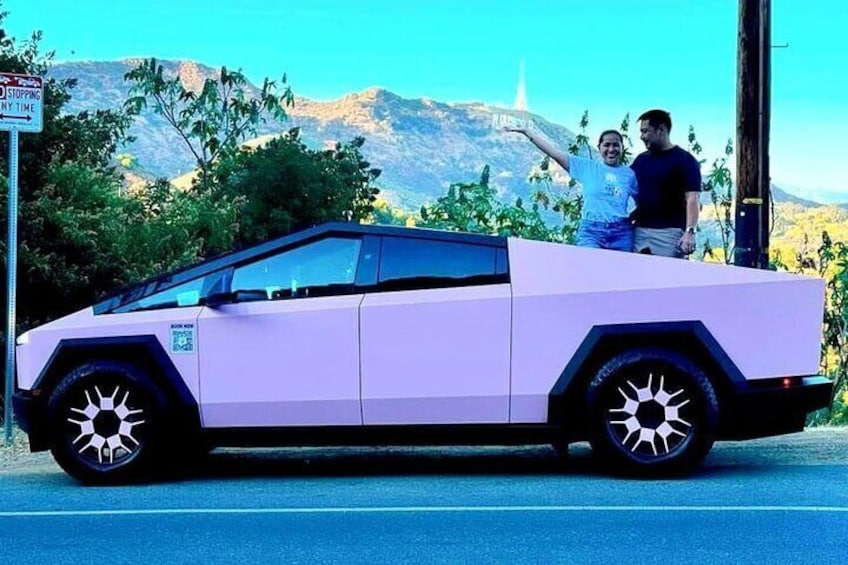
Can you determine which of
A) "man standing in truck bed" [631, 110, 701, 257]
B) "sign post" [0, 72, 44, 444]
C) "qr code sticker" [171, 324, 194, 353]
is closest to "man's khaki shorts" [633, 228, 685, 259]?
"man standing in truck bed" [631, 110, 701, 257]

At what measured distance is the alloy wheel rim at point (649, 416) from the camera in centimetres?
741

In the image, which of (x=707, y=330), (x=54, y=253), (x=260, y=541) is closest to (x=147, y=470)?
(x=260, y=541)

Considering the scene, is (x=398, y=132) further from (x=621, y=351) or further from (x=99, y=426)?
(x=621, y=351)

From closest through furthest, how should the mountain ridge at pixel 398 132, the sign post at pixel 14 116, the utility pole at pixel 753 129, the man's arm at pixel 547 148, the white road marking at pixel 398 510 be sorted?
the white road marking at pixel 398 510, the man's arm at pixel 547 148, the sign post at pixel 14 116, the utility pole at pixel 753 129, the mountain ridge at pixel 398 132

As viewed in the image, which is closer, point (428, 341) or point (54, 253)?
point (428, 341)

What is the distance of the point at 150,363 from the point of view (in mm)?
7754

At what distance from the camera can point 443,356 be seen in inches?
296

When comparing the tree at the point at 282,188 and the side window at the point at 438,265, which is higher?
the tree at the point at 282,188

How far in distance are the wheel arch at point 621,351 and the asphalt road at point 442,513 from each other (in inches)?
16.8

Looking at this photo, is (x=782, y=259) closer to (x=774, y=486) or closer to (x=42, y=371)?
(x=774, y=486)

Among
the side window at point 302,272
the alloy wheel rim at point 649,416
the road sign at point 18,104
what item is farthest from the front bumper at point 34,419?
the alloy wheel rim at point 649,416

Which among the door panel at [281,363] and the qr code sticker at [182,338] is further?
the qr code sticker at [182,338]

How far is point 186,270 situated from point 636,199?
304 cm

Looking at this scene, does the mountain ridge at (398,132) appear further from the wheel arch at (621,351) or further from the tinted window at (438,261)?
the wheel arch at (621,351)
